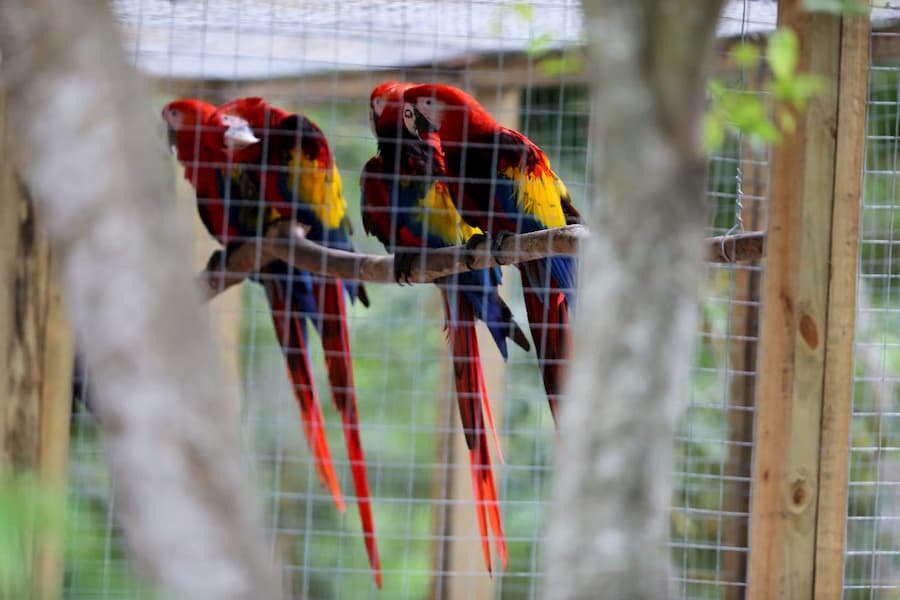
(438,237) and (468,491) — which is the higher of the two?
(438,237)

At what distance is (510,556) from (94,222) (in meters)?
2.83

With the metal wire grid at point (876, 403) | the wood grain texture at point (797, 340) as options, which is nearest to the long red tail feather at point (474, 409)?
the wood grain texture at point (797, 340)

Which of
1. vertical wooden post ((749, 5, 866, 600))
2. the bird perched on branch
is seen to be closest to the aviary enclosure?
vertical wooden post ((749, 5, 866, 600))

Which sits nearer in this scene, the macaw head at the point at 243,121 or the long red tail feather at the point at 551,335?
the long red tail feather at the point at 551,335

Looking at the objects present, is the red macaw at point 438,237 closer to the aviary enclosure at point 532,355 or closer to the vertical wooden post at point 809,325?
the aviary enclosure at point 532,355

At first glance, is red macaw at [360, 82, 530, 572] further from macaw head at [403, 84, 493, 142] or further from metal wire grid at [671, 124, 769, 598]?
metal wire grid at [671, 124, 769, 598]

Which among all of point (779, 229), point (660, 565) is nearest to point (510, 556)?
point (779, 229)

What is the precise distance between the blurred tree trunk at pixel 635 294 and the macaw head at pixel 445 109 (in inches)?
51.3

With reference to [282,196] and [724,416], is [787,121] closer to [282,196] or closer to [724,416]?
[724,416]

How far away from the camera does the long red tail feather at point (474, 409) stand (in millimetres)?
1727

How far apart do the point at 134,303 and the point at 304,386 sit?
1.53m

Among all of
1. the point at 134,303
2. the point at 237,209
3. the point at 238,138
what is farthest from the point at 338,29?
the point at 134,303

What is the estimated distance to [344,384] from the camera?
199 centimetres

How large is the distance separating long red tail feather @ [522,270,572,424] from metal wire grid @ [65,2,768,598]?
21cm
